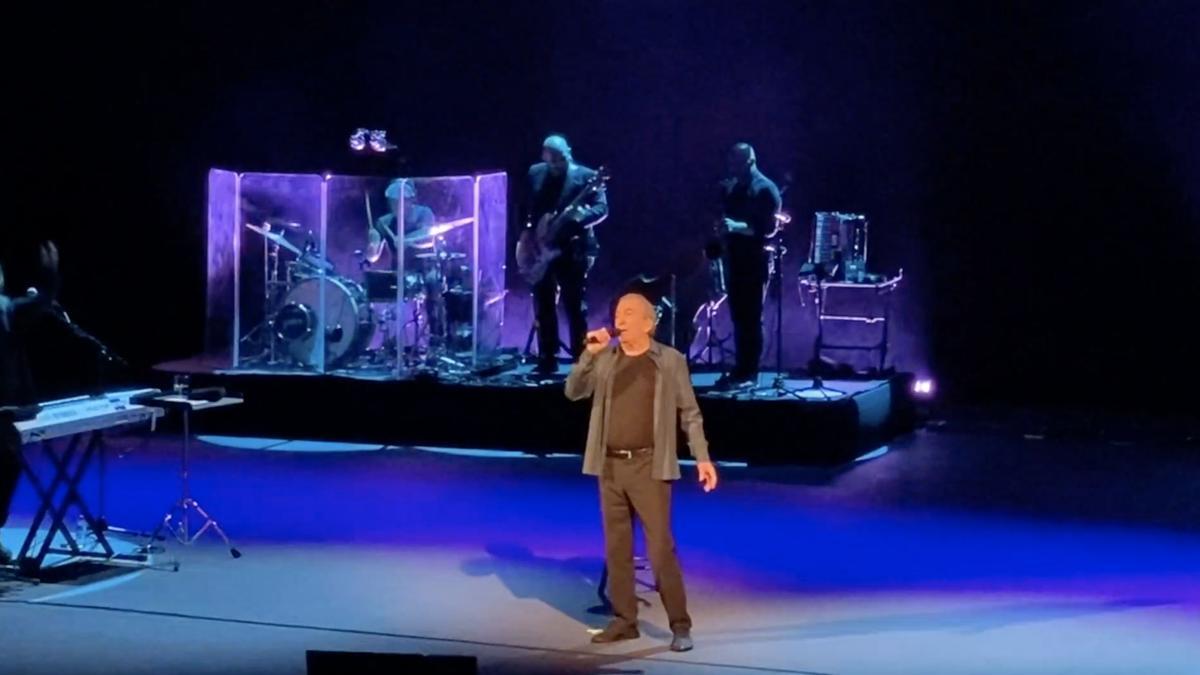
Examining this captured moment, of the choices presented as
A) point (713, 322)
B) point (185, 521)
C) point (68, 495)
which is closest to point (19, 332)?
point (68, 495)

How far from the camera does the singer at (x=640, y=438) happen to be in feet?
25.2

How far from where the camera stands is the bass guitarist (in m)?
14.1

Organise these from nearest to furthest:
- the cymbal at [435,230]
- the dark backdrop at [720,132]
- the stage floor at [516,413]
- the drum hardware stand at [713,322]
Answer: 1. the stage floor at [516,413]
2. the cymbal at [435,230]
3. the drum hardware stand at [713,322]
4. the dark backdrop at [720,132]

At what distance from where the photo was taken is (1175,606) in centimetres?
887

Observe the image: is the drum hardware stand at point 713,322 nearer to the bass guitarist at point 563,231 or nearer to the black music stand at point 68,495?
the bass guitarist at point 563,231

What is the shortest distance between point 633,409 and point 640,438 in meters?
0.13

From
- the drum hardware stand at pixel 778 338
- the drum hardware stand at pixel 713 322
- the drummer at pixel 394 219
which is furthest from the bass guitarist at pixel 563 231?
the drum hardware stand at pixel 778 338

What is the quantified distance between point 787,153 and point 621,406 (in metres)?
8.90

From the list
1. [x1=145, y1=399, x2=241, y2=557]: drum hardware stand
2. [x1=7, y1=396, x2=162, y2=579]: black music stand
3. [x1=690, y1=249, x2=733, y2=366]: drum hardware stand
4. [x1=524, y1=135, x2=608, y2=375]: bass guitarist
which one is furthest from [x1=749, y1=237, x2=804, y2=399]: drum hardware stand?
[x1=7, y1=396, x2=162, y2=579]: black music stand

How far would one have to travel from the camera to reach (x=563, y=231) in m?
14.1

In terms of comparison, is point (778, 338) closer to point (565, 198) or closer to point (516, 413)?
point (565, 198)

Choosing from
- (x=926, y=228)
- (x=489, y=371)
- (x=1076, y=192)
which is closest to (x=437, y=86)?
(x=489, y=371)

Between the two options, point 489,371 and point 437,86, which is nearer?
point 489,371

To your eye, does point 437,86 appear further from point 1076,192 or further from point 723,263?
point 1076,192
